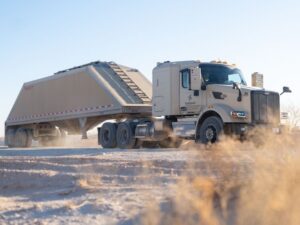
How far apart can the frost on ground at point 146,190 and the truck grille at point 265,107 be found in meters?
4.91

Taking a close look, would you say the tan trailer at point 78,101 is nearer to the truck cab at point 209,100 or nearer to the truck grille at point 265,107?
the truck cab at point 209,100

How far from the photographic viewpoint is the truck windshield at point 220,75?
16219 millimetres

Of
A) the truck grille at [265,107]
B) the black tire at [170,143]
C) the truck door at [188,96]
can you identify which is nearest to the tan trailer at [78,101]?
the black tire at [170,143]

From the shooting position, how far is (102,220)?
5.82 m

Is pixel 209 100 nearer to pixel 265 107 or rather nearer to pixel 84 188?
pixel 265 107

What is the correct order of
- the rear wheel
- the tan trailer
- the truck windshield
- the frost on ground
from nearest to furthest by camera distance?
the frost on ground, the truck windshield, the tan trailer, the rear wheel

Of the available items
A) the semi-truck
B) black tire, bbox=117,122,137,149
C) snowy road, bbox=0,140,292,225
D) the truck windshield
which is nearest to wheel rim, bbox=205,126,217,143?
the semi-truck

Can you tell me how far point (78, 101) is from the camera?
70.1ft

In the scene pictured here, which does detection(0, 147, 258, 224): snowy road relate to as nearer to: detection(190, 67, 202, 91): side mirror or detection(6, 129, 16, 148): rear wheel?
detection(190, 67, 202, 91): side mirror

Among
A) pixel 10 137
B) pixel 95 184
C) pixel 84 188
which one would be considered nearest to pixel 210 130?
pixel 95 184

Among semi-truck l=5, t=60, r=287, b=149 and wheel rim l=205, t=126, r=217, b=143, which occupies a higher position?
semi-truck l=5, t=60, r=287, b=149

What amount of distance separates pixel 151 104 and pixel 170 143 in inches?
63.8

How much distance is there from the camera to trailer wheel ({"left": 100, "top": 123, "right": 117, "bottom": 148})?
19422 mm

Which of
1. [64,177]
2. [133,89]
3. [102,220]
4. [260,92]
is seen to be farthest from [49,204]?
[133,89]
